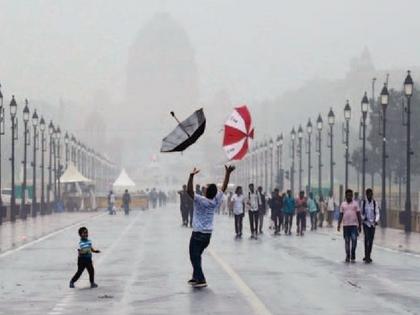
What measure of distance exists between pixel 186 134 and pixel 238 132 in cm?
452

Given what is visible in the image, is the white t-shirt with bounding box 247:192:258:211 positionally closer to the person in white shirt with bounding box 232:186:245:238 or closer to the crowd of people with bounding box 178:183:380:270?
the crowd of people with bounding box 178:183:380:270

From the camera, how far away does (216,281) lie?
2262 cm

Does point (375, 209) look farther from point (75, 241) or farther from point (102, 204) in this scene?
point (102, 204)

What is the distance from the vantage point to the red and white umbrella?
74.8 feet

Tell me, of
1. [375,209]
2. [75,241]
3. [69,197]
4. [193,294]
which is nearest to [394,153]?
[69,197]

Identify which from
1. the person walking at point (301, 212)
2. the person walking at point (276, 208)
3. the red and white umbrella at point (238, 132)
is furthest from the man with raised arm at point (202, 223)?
the person walking at point (301, 212)

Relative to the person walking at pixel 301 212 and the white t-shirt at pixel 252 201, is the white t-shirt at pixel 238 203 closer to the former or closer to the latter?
the white t-shirt at pixel 252 201

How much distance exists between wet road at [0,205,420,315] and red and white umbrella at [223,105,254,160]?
97.8 inches

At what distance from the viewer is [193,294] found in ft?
64.9

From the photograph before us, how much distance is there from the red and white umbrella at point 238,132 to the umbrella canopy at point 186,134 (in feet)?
11.3

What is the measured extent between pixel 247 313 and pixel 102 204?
9344cm

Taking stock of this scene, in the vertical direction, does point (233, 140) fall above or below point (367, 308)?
above

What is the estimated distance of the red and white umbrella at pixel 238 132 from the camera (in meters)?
22.8

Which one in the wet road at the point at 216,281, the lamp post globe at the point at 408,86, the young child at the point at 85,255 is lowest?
the wet road at the point at 216,281
